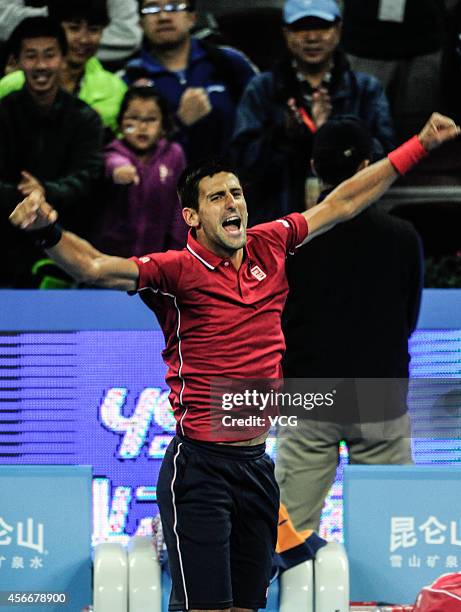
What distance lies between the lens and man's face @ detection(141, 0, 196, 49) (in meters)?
6.42

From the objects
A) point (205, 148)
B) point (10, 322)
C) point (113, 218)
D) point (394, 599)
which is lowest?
point (394, 599)

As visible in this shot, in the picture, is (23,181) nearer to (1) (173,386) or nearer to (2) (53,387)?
(2) (53,387)

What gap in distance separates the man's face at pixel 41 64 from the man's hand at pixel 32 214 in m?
2.57

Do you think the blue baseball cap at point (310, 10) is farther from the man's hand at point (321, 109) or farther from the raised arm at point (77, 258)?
the raised arm at point (77, 258)

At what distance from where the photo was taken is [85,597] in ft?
14.4

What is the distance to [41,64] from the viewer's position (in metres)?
6.22

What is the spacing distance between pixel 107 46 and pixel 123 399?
89.9 inches

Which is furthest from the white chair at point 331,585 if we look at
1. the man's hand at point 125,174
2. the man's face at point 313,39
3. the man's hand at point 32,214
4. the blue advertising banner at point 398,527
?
the man's face at point 313,39

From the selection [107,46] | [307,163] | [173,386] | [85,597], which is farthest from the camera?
[107,46]

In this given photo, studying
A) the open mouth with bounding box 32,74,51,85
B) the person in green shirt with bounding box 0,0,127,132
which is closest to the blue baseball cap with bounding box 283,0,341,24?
the person in green shirt with bounding box 0,0,127,132

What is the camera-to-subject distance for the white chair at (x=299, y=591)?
430cm

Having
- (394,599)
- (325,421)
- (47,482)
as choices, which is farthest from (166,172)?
(394,599)

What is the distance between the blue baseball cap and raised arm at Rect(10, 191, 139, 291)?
2.68 meters

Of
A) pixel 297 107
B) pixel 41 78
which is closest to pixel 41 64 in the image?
pixel 41 78
